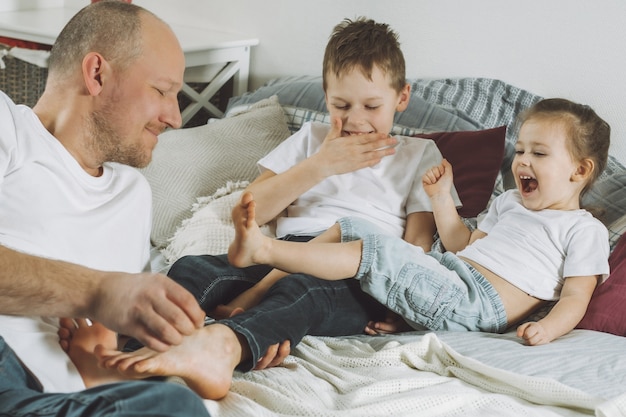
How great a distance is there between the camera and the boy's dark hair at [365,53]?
188 centimetres

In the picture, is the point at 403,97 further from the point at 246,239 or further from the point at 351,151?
the point at 246,239

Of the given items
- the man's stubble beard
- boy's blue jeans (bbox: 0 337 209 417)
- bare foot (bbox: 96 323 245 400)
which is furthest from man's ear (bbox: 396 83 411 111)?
boy's blue jeans (bbox: 0 337 209 417)

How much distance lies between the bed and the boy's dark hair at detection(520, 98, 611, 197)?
0.60ft

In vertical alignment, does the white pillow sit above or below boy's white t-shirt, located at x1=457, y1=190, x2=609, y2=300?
below

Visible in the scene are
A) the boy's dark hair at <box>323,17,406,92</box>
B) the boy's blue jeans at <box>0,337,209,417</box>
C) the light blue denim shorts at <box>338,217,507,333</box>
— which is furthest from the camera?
the boy's dark hair at <box>323,17,406,92</box>

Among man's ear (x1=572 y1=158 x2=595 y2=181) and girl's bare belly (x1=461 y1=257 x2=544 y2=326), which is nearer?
girl's bare belly (x1=461 y1=257 x2=544 y2=326)

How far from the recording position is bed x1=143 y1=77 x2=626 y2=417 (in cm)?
130

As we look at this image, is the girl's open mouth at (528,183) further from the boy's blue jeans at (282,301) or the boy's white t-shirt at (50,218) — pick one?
the boy's white t-shirt at (50,218)

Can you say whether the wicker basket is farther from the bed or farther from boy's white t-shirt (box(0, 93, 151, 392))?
boy's white t-shirt (box(0, 93, 151, 392))

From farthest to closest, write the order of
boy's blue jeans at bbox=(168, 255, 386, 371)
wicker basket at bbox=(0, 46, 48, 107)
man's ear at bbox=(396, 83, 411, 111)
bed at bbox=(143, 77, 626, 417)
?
wicker basket at bbox=(0, 46, 48, 107)
man's ear at bbox=(396, 83, 411, 111)
boy's blue jeans at bbox=(168, 255, 386, 371)
bed at bbox=(143, 77, 626, 417)

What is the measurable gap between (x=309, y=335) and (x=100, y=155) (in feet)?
1.72

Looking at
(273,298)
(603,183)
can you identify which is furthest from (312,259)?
(603,183)

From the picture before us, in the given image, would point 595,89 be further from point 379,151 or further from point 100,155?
point 100,155

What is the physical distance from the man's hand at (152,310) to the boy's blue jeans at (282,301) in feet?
1.11
